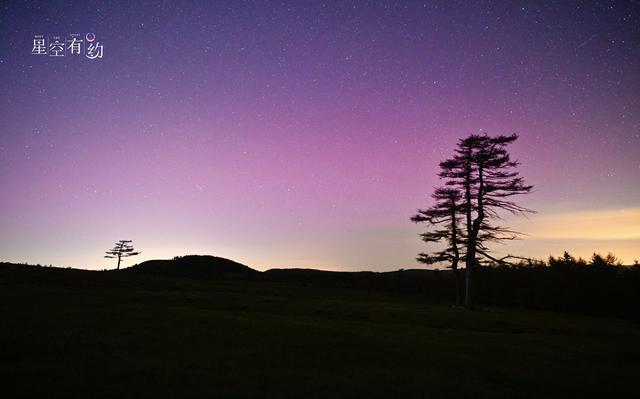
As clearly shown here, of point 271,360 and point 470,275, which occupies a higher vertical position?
point 470,275

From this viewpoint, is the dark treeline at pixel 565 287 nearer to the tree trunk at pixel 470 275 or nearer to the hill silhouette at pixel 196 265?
the tree trunk at pixel 470 275

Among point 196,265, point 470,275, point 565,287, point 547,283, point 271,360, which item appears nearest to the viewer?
point 271,360

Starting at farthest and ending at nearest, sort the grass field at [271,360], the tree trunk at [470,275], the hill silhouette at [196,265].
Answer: the hill silhouette at [196,265], the tree trunk at [470,275], the grass field at [271,360]

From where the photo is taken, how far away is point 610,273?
47.4 metres

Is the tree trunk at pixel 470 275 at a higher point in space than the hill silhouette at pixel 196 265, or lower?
higher

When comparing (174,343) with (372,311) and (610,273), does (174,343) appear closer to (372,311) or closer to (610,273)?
(372,311)

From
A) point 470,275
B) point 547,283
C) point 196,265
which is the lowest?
point 196,265

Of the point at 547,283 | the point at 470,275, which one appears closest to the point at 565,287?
the point at 547,283

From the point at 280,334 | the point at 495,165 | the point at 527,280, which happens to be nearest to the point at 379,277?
the point at 527,280

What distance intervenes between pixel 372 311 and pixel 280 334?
43.8 feet

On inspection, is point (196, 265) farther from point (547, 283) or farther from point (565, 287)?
point (565, 287)

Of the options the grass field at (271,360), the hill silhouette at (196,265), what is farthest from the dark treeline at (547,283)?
the hill silhouette at (196,265)

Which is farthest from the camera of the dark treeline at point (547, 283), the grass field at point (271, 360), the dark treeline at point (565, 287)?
the dark treeline at point (565, 287)

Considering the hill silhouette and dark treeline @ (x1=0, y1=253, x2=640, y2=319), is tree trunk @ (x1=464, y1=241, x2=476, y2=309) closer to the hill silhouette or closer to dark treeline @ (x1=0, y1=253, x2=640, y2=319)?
dark treeline @ (x1=0, y1=253, x2=640, y2=319)
